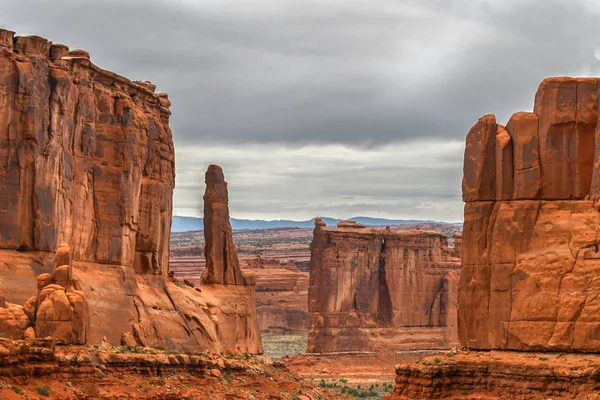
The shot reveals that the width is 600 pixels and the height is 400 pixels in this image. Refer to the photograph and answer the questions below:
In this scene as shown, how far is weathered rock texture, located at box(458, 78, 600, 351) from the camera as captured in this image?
145 feet

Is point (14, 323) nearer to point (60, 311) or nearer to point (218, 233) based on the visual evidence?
point (60, 311)

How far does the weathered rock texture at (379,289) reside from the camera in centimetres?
10856

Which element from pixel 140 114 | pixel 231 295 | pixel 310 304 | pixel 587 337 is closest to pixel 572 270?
pixel 587 337

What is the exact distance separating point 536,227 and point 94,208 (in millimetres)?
22463

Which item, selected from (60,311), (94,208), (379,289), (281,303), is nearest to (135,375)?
(60,311)

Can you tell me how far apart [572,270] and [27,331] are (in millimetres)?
15174

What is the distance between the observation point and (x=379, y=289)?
11275 cm

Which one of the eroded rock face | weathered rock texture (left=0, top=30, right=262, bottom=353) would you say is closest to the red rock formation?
weathered rock texture (left=0, top=30, right=262, bottom=353)

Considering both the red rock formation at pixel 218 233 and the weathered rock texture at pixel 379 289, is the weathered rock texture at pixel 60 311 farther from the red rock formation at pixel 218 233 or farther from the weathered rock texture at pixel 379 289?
the weathered rock texture at pixel 379 289

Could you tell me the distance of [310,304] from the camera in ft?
358

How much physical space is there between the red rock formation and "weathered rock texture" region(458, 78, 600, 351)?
27652 mm

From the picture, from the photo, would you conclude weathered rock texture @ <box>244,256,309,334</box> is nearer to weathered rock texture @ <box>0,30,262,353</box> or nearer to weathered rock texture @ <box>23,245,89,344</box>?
weathered rock texture @ <box>0,30,262,353</box>

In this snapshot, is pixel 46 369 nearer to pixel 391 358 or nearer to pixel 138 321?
pixel 138 321

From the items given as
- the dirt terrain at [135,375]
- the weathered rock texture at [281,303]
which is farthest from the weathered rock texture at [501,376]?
the weathered rock texture at [281,303]
